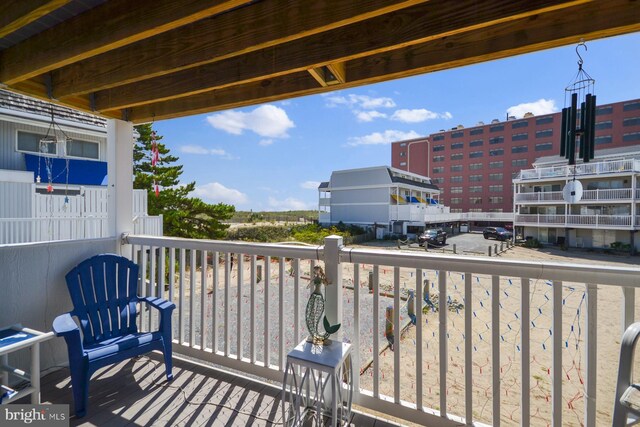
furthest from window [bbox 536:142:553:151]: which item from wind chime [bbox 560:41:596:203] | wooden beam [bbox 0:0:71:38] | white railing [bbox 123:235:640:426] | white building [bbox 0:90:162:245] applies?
wooden beam [bbox 0:0:71:38]

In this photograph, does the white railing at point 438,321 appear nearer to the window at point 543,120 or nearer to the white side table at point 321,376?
the white side table at point 321,376

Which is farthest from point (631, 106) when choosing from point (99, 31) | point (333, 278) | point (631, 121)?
point (99, 31)

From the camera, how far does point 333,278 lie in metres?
1.79

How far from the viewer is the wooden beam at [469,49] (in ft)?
4.31

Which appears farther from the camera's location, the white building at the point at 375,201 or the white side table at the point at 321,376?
the white building at the point at 375,201

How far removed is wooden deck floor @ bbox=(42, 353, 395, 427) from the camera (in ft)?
5.75

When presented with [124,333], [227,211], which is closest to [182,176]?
[227,211]

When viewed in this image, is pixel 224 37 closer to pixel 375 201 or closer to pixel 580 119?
pixel 580 119

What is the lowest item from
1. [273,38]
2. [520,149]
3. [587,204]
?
[587,204]

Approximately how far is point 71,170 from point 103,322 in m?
7.61

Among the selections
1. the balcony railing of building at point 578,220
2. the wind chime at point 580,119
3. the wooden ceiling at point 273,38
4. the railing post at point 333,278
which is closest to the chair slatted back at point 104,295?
the wooden ceiling at point 273,38

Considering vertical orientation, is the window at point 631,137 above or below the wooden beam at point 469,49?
above

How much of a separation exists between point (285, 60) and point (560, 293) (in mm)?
1835

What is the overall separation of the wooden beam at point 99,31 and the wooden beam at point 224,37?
0.21m
